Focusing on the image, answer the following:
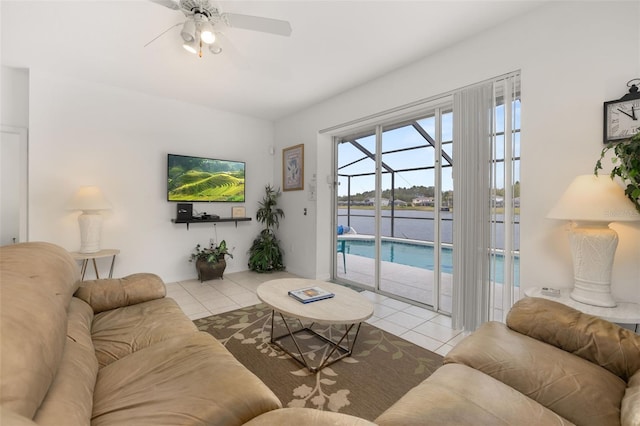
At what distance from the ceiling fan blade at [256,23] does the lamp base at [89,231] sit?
2765mm

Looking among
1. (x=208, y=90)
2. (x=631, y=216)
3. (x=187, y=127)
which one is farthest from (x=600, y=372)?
(x=187, y=127)

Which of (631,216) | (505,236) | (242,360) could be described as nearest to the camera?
(631,216)

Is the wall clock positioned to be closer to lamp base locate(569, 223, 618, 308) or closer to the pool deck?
lamp base locate(569, 223, 618, 308)

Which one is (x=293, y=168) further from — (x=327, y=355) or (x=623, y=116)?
(x=623, y=116)

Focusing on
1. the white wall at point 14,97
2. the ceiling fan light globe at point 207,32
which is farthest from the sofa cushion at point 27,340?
the white wall at point 14,97

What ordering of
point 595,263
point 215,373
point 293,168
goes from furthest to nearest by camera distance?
point 293,168, point 595,263, point 215,373

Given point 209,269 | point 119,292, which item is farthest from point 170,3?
point 209,269

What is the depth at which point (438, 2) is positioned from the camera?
2105 millimetres

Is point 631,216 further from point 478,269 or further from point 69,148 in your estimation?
point 69,148

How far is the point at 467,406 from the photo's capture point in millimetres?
1043

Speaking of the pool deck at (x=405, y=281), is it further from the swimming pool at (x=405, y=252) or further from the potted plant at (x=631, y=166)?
the potted plant at (x=631, y=166)

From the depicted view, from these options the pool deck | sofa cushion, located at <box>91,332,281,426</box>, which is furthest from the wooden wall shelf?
sofa cushion, located at <box>91,332,281,426</box>

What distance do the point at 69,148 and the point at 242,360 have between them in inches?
133

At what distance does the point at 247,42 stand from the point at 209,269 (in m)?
3.03
